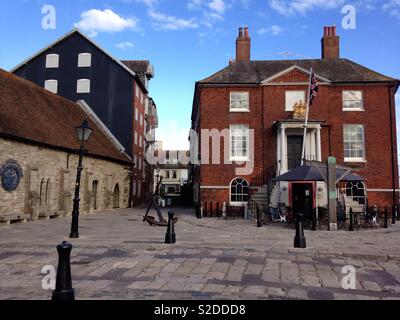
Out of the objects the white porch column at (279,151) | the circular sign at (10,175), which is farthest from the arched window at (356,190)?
the circular sign at (10,175)

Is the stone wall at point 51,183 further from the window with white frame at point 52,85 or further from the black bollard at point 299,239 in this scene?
the black bollard at point 299,239

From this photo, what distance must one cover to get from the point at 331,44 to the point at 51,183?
2069 cm

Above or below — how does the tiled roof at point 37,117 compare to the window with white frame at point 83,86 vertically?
below

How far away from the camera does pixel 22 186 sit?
59.9 feet

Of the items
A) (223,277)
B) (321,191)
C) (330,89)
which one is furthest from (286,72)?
(223,277)

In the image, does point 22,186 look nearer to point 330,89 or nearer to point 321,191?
point 321,191

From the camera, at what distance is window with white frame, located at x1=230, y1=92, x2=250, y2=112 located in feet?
76.8

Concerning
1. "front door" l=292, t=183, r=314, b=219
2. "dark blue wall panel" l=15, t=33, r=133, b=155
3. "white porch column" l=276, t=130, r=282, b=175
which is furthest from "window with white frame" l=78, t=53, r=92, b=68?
"front door" l=292, t=183, r=314, b=219

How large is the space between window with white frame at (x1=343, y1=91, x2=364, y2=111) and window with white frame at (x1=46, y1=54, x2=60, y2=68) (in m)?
26.0

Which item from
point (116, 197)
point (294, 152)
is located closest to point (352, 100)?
point (294, 152)

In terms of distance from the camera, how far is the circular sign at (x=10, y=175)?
16767mm

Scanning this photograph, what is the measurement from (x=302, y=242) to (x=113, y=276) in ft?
18.0

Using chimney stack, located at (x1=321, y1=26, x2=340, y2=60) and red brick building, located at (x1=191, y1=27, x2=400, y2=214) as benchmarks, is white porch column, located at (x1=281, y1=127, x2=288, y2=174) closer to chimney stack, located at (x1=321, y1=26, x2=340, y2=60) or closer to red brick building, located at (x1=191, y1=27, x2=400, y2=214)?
red brick building, located at (x1=191, y1=27, x2=400, y2=214)

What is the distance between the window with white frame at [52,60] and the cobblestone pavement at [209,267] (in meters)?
26.4
